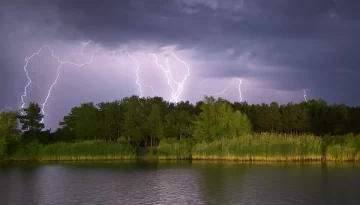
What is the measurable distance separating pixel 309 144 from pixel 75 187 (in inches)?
986

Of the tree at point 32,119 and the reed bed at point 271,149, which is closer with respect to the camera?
the reed bed at point 271,149

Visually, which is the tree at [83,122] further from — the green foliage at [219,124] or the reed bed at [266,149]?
the reed bed at [266,149]

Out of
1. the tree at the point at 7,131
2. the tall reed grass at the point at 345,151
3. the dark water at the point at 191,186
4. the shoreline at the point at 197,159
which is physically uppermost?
the tree at the point at 7,131

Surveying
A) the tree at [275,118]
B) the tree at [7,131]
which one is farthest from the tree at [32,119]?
the tree at [275,118]

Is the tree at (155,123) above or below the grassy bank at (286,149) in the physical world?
above

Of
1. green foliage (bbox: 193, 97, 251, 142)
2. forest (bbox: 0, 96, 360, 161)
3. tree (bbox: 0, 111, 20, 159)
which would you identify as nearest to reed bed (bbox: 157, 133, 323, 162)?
forest (bbox: 0, 96, 360, 161)

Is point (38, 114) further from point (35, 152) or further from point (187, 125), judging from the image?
point (187, 125)

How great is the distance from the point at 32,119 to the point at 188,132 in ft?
81.0

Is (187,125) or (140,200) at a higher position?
(187,125)

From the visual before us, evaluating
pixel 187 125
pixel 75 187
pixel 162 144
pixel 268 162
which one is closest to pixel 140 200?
pixel 75 187

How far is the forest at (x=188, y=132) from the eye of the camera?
143 feet

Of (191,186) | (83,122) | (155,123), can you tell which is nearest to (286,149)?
(191,186)

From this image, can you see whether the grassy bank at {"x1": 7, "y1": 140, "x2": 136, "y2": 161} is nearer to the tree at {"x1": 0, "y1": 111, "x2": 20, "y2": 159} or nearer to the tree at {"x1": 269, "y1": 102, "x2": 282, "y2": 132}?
the tree at {"x1": 0, "y1": 111, "x2": 20, "y2": 159}

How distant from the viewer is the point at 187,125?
6725 centimetres
